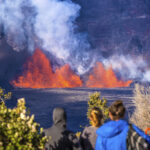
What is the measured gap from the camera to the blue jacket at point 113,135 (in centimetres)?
501

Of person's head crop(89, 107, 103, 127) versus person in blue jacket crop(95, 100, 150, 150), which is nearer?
person in blue jacket crop(95, 100, 150, 150)

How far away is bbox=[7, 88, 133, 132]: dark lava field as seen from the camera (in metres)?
116

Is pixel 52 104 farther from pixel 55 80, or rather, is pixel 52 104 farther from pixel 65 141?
pixel 65 141

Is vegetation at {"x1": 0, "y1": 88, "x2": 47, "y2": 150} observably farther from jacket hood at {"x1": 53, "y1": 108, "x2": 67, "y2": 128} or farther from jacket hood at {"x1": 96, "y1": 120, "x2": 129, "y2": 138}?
jacket hood at {"x1": 96, "y1": 120, "x2": 129, "y2": 138}

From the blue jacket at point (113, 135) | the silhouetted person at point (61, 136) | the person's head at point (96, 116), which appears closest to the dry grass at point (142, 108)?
the person's head at point (96, 116)

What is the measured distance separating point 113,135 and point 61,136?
1136 millimetres

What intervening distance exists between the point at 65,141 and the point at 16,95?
145270mm

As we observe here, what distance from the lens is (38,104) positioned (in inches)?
5123

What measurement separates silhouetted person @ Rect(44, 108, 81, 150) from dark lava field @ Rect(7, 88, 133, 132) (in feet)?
327

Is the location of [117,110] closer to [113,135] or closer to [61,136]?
[113,135]

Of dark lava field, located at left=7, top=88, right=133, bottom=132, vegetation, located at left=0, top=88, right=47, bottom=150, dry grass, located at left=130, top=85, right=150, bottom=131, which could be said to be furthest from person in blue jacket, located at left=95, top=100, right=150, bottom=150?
dark lava field, located at left=7, top=88, right=133, bottom=132

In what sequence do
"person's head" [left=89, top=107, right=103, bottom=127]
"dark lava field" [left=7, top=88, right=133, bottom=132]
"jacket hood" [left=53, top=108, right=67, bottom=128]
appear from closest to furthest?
1. "jacket hood" [left=53, top=108, right=67, bottom=128]
2. "person's head" [left=89, top=107, right=103, bottom=127]
3. "dark lava field" [left=7, top=88, right=133, bottom=132]

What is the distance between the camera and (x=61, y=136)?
18.0 ft

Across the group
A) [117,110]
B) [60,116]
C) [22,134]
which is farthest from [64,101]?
[22,134]
